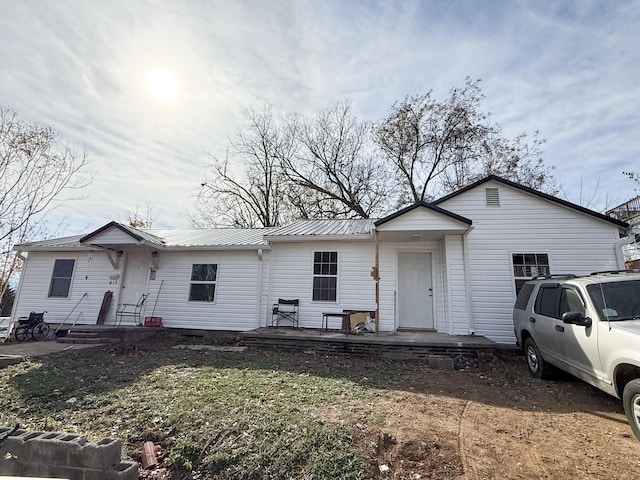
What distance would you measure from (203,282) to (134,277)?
2.66 metres

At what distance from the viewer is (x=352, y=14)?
21.6 ft

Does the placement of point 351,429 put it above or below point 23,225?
below

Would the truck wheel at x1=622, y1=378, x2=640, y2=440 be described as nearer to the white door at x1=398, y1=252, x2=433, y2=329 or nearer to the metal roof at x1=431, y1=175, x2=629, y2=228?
the white door at x1=398, y1=252, x2=433, y2=329

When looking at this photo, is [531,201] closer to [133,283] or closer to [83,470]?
[83,470]

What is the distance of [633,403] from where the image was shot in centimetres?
316

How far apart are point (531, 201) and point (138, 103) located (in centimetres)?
1143

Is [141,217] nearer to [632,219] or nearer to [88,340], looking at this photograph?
[88,340]

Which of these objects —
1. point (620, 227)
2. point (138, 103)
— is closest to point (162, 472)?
point (138, 103)

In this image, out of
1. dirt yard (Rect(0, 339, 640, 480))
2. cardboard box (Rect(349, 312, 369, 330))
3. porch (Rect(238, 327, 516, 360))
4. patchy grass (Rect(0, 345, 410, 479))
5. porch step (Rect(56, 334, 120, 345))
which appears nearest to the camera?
dirt yard (Rect(0, 339, 640, 480))

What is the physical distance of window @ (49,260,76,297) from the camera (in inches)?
431

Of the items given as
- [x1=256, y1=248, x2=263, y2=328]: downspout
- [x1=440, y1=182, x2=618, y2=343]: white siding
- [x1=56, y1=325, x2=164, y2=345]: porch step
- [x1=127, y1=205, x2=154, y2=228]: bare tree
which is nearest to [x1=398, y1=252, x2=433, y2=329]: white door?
[x1=440, y1=182, x2=618, y2=343]: white siding

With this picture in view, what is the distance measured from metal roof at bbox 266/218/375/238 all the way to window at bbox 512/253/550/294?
4111mm

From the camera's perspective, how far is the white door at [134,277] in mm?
10594

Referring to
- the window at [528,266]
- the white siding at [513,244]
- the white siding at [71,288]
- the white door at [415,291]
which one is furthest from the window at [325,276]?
the white siding at [71,288]
